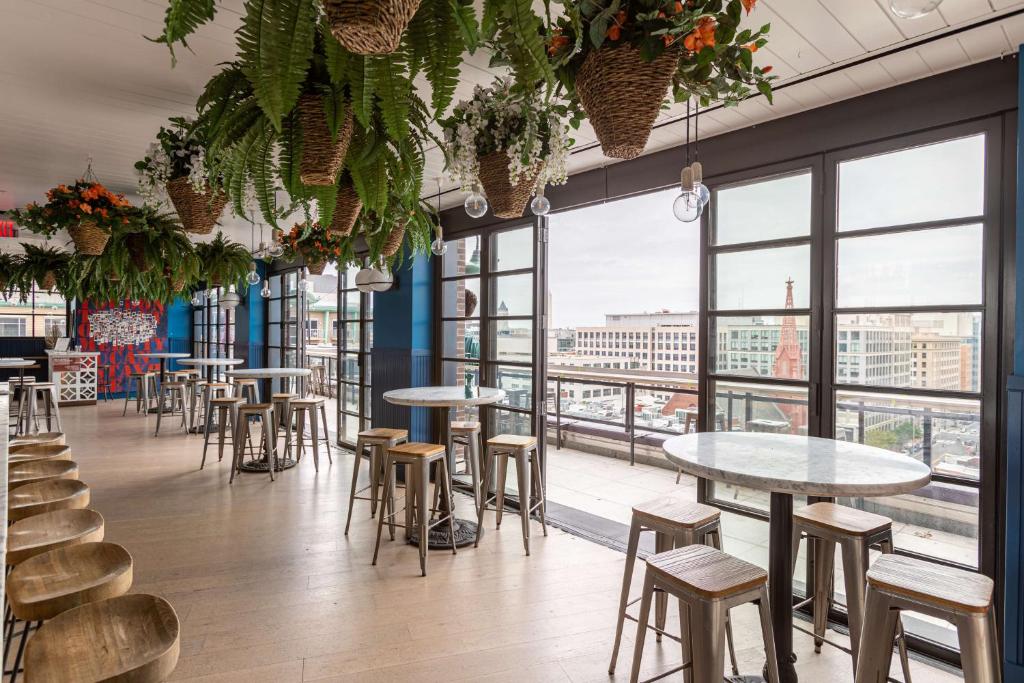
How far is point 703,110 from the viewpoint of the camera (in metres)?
2.79

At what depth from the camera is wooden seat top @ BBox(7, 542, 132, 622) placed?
52.6 inches

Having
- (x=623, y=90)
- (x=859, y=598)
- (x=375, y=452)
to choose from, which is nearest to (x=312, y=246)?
(x=375, y=452)

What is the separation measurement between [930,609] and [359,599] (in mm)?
2384

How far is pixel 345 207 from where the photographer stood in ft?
5.64

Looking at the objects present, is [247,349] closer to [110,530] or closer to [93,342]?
[93,342]

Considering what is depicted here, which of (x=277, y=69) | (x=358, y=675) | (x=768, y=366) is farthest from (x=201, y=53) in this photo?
(x=768, y=366)

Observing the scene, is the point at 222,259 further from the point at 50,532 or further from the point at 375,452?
the point at 50,532

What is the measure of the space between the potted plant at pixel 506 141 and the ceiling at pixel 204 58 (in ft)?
2.27

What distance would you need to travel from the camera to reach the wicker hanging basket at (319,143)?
125cm

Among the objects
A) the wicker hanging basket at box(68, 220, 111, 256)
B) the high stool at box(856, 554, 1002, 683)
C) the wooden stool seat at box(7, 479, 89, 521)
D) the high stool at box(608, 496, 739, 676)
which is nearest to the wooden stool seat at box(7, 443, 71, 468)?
the wooden stool seat at box(7, 479, 89, 521)

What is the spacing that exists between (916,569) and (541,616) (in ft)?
5.29

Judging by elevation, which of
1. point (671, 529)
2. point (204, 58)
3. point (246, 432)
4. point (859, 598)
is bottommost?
point (859, 598)

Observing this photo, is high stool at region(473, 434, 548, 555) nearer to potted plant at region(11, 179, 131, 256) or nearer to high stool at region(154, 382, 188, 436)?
potted plant at region(11, 179, 131, 256)

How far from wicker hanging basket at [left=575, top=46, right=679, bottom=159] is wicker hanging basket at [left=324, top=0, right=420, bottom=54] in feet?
2.31
